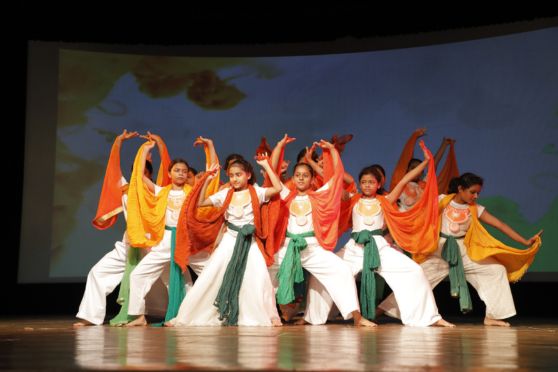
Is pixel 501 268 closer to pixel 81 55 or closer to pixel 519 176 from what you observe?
pixel 519 176

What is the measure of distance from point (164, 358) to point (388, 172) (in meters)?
4.94

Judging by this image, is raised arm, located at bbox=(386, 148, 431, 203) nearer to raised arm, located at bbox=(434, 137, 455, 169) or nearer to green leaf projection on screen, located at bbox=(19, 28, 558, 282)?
raised arm, located at bbox=(434, 137, 455, 169)

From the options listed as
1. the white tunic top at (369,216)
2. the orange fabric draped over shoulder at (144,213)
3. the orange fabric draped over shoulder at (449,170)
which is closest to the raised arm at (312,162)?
the white tunic top at (369,216)

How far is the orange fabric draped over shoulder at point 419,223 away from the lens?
250 inches

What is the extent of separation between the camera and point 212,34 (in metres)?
8.24

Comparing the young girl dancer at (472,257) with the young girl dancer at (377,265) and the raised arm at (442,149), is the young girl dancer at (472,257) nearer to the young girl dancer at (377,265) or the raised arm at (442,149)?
the young girl dancer at (377,265)

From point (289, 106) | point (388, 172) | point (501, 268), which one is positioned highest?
point (289, 106)

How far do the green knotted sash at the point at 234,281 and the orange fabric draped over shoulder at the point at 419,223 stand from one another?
1132 mm

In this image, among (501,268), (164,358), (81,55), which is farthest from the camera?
(81,55)

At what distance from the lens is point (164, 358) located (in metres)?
3.44

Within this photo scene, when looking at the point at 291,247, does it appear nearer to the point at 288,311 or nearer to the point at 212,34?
the point at 288,311

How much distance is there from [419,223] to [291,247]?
1.04 meters

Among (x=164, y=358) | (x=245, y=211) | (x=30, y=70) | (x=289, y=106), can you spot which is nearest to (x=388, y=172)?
(x=289, y=106)

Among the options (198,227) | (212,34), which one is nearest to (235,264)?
(198,227)
